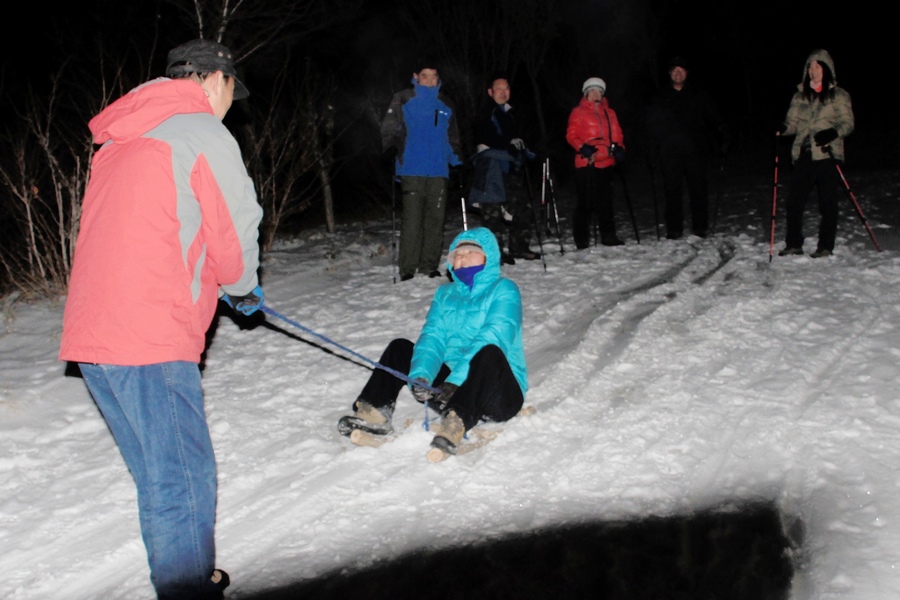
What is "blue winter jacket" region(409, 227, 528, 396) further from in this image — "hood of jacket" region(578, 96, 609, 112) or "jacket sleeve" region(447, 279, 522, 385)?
"hood of jacket" region(578, 96, 609, 112)

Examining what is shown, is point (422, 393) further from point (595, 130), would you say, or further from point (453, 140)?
point (595, 130)

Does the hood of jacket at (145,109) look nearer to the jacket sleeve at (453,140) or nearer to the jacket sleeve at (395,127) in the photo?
the jacket sleeve at (395,127)

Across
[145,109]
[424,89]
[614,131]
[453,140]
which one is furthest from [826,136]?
[145,109]

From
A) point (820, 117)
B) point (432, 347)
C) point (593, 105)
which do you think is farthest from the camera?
point (593, 105)

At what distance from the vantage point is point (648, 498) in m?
3.56

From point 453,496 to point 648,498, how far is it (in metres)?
0.91

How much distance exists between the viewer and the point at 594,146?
847 cm

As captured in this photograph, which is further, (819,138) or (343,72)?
(343,72)

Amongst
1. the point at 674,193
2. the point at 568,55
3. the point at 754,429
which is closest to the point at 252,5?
the point at 674,193

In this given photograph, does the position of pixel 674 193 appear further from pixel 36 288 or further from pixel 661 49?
pixel 661 49

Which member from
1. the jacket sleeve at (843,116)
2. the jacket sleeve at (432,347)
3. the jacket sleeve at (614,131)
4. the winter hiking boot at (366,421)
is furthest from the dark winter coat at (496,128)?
the winter hiking boot at (366,421)

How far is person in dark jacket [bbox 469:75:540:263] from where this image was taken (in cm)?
773

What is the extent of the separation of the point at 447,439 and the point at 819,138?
5.22 meters

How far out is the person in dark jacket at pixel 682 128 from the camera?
860 cm
